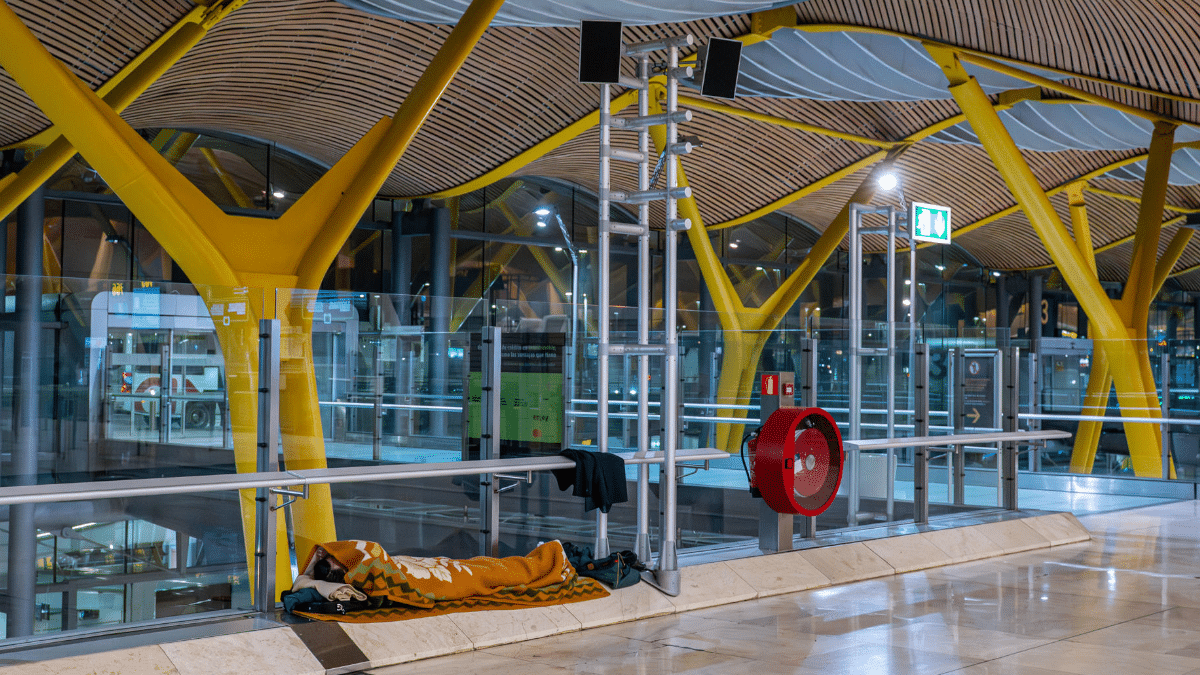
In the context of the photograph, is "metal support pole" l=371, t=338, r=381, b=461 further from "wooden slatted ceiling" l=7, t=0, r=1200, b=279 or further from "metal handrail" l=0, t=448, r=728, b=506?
"wooden slatted ceiling" l=7, t=0, r=1200, b=279

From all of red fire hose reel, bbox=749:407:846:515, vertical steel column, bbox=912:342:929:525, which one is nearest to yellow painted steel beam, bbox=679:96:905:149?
vertical steel column, bbox=912:342:929:525

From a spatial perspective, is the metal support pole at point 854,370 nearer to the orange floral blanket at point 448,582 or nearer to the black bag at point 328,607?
Result: the orange floral blanket at point 448,582

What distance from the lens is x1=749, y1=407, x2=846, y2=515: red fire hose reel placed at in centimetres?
748

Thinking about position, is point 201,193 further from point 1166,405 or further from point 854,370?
point 1166,405

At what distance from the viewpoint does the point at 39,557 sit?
26.9ft

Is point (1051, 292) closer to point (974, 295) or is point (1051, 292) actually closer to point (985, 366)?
point (974, 295)

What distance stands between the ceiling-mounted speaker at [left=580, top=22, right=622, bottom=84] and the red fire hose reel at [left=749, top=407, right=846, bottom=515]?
250 centimetres

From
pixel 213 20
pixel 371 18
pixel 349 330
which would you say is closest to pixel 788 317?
pixel 371 18

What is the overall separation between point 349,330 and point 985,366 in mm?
6473

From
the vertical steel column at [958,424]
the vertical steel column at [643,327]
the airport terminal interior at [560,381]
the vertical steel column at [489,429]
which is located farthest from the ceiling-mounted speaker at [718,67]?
the vertical steel column at [958,424]

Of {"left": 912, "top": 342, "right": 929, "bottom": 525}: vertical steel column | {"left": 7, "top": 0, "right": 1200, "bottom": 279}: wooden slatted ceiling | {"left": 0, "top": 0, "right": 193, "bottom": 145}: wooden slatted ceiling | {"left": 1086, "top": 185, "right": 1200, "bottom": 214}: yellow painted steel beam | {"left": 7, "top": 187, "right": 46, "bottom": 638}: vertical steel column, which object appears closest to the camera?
{"left": 7, "top": 187, "right": 46, "bottom": 638}: vertical steel column

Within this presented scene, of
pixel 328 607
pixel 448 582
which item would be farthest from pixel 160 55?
pixel 328 607

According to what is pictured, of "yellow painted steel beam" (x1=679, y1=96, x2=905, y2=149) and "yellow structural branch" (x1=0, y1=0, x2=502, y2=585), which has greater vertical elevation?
"yellow painted steel beam" (x1=679, y1=96, x2=905, y2=149)

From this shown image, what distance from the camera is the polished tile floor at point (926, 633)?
545 centimetres
